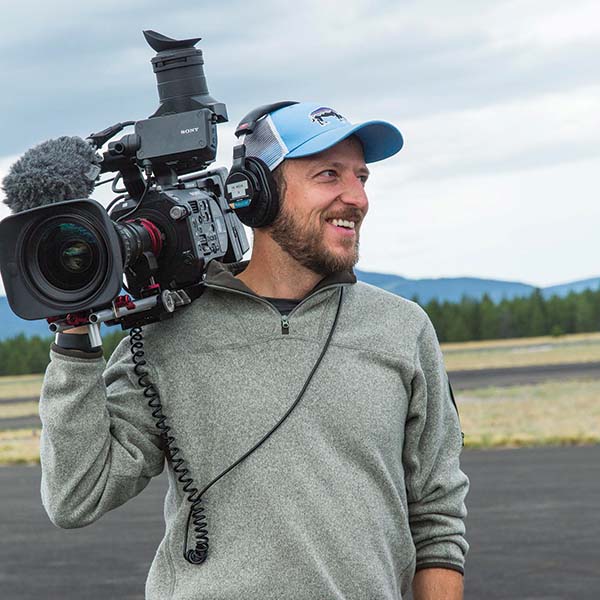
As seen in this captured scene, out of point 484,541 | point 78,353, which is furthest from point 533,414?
point 78,353

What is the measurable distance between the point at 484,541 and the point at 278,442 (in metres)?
8.11

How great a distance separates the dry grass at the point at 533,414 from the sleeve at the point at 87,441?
1697 cm

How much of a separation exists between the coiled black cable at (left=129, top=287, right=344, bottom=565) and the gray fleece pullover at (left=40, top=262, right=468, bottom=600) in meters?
0.02

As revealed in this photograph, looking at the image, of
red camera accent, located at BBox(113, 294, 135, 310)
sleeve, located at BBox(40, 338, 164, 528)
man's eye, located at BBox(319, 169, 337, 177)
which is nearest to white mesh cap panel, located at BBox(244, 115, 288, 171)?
man's eye, located at BBox(319, 169, 337, 177)

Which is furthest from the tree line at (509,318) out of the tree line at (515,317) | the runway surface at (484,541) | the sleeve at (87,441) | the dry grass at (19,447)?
the sleeve at (87,441)

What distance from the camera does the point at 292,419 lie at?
10.6ft

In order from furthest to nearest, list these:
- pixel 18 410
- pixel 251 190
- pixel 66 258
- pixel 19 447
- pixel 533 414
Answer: pixel 18 410, pixel 533 414, pixel 19 447, pixel 251 190, pixel 66 258

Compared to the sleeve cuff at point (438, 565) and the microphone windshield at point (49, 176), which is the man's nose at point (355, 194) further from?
the sleeve cuff at point (438, 565)

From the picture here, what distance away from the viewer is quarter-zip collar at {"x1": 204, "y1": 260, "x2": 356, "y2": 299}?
338cm

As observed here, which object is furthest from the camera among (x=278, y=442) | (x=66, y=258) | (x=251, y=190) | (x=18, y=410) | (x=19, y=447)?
(x=18, y=410)

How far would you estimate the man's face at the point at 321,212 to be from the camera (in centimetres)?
340

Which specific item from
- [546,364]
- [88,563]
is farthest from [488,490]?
[546,364]

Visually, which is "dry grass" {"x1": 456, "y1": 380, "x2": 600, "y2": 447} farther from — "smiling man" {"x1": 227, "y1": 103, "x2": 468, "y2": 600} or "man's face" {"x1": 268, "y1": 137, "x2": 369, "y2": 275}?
"man's face" {"x1": 268, "y1": 137, "x2": 369, "y2": 275}

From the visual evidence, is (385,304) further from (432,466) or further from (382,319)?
(432,466)
